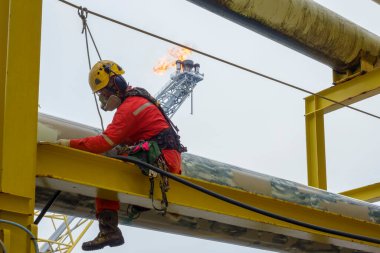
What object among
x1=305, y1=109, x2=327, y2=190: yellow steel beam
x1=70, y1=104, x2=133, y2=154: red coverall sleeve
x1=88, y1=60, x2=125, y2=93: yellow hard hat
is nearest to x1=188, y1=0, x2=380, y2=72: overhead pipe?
x1=305, y1=109, x2=327, y2=190: yellow steel beam

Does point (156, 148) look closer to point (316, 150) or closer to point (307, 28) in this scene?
point (316, 150)

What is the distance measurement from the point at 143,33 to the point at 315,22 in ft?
12.6

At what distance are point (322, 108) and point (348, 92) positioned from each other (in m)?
0.38

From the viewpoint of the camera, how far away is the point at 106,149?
16.8 feet

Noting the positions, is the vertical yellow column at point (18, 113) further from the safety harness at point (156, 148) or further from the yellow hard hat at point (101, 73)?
the yellow hard hat at point (101, 73)

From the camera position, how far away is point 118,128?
523cm

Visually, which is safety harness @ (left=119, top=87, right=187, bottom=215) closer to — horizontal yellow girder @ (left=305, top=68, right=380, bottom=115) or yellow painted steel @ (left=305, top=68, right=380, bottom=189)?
yellow painted steel @ (left=305, top=68, right=380, bottom=189)

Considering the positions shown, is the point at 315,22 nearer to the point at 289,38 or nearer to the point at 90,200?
the point at 289,38

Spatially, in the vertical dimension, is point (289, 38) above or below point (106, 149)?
above

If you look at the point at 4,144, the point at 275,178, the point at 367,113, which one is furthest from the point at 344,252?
the point at 4,144

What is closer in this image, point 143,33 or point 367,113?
point 143,33

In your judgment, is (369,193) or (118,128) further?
(369,193)

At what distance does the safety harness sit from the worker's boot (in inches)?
13.5

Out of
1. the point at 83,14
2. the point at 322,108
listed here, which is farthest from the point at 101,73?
the point at 322,108
